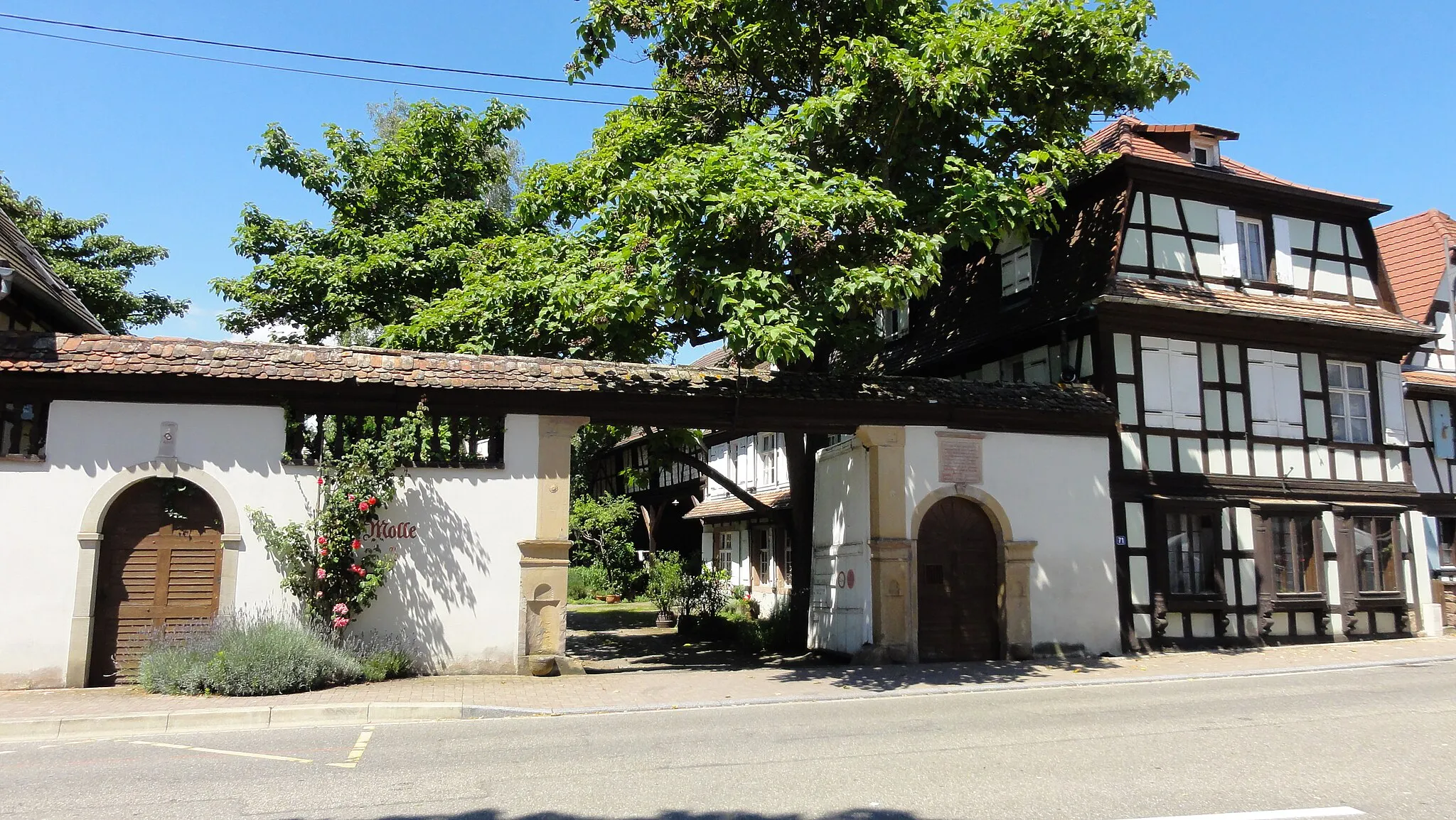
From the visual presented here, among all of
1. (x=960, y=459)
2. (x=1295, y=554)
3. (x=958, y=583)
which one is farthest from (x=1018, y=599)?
(x=1295, y=554)

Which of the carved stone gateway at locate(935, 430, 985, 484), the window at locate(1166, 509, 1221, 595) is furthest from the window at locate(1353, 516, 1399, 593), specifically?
the carved stone gateway at locate(935, 430, 985, 484)

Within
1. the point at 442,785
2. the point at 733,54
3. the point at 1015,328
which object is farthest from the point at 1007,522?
the point at 442,785

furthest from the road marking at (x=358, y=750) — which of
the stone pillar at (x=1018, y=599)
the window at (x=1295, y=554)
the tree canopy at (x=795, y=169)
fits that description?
the window at (x=1295, y=554)

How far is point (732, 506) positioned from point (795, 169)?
674 inches

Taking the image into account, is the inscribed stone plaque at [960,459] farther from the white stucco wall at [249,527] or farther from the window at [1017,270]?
the white stucco wall at [249,527]

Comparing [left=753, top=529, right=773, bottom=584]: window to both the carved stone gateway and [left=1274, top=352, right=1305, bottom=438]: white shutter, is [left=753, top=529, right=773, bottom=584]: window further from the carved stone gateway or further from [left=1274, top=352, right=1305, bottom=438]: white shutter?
[left=1274, top=352, right=1305, bottom=438]: white shutter

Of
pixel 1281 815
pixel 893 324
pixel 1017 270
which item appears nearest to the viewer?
pixel 1281 815

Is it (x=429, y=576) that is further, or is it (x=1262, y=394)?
(x=1262, y=394)

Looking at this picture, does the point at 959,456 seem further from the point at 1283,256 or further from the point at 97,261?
the point at 97,261

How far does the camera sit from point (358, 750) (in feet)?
26.8

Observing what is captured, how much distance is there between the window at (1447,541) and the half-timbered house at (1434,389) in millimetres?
14

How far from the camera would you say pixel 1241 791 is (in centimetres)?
643

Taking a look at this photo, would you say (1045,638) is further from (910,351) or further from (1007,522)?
(910,351)

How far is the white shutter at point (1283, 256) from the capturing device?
18.6 meters
